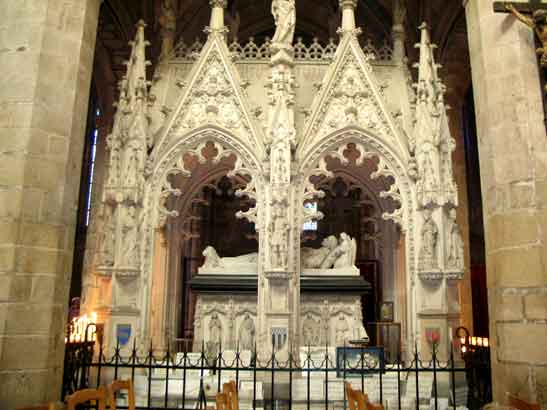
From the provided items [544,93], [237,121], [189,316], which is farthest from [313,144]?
[189,316]

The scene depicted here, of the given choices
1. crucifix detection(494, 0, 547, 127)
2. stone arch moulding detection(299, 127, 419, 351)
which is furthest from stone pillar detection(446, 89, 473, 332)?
crucifix detection(494, 0, 547, 127)

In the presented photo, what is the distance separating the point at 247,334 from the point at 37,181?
17.7 feet

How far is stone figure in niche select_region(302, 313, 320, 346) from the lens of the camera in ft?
32.6

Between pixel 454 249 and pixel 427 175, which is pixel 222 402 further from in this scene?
pixel 427 175

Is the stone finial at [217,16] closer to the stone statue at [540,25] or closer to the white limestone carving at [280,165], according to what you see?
the white limestone carving at [280,165]

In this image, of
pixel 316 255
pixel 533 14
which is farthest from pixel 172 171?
pixel 533 14

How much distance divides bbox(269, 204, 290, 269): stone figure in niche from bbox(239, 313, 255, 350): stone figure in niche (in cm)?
177

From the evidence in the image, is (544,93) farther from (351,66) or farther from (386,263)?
(386,263)

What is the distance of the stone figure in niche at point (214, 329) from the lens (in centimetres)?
1010

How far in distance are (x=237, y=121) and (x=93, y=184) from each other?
681 centimetres

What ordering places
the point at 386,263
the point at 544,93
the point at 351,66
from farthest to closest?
the point at 386,263 < the point at 351,66 < the point at 544,93

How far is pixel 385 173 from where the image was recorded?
388 inches

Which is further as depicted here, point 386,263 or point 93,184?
point 93,184

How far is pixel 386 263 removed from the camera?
38.6 feet
